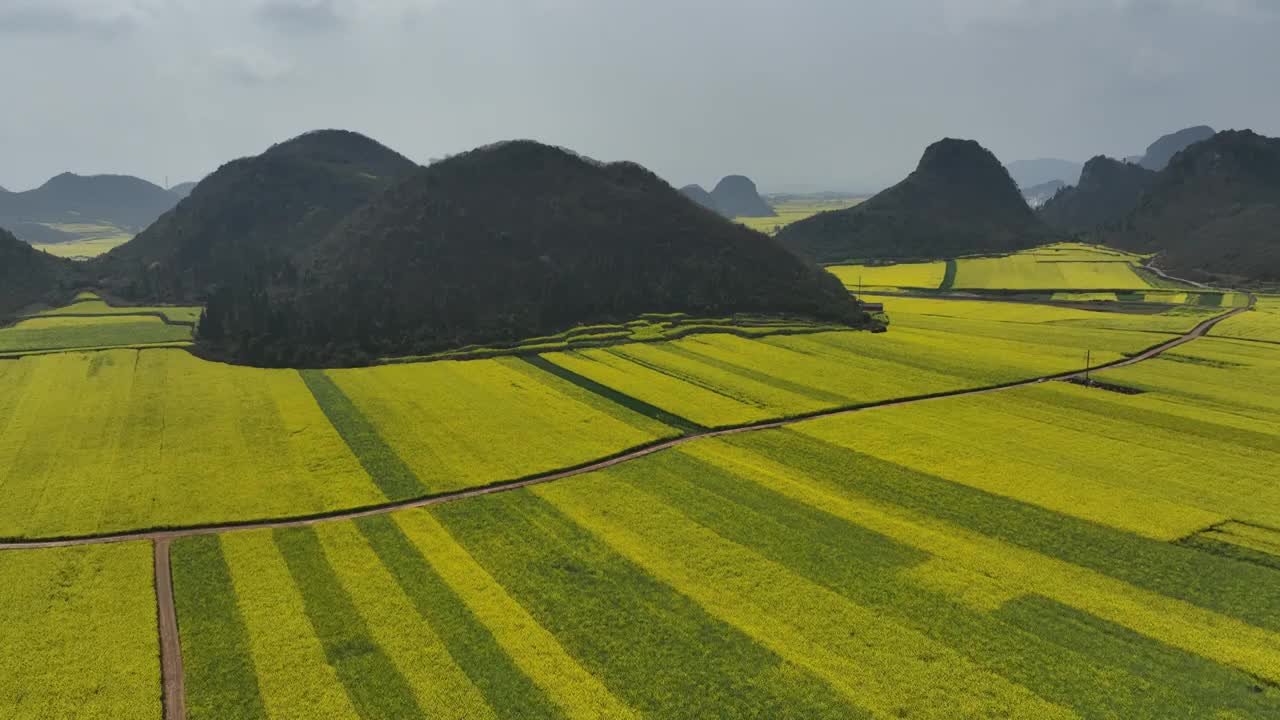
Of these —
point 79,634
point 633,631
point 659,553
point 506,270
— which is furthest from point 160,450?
point 506,270

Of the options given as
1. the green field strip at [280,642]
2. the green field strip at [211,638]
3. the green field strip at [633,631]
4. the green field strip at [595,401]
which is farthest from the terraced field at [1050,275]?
the green field strip at [211,638]

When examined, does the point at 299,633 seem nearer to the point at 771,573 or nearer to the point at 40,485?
the point at 771,573

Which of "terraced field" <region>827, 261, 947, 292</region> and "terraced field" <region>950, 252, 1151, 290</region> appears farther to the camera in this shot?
"terraced field" <region>827, 261, 947, 292</region>

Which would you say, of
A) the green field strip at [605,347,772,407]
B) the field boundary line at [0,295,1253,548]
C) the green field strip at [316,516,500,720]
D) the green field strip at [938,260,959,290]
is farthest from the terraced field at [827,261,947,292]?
the green field strip at [316,516,500,720]

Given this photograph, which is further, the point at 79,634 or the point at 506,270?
the point at 506,270

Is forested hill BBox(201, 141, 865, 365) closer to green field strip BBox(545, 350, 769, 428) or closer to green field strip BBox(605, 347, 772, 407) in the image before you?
green field strip BBox(545, 350, 769, 428)

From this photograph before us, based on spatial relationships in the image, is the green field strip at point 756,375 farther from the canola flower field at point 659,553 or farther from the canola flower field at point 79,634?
the canola flower field at point 79,634

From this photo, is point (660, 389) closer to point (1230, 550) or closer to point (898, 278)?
point (1230, 550)
